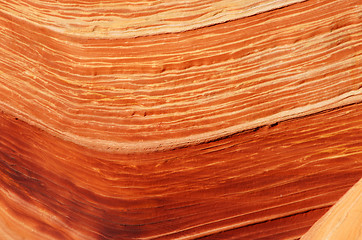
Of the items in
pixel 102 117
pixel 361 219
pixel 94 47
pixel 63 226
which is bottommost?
pixel 361 219

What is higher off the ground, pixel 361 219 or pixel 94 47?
pixel 94 47

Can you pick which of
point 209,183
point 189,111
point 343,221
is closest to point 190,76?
point 189,111

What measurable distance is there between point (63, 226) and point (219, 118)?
0.39m

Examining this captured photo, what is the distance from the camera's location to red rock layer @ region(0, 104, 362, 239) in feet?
2.76

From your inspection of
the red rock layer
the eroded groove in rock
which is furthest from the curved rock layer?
the eroded groove in rock

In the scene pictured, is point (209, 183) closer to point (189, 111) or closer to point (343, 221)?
point (189, 111)

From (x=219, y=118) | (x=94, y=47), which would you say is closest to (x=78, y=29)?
(x=94, y=47)

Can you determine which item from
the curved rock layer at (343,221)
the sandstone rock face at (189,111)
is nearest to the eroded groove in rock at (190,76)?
the sandstone rock face at (189,111)

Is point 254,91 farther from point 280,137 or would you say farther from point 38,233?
point 38,233

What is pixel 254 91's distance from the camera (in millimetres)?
846

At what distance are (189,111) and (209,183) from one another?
14 centimetres

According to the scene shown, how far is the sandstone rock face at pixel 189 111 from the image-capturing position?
832 mm

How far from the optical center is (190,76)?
34.1 inches

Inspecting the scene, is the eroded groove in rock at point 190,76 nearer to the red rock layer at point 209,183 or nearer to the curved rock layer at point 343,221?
the red rock layer at point 209,183
